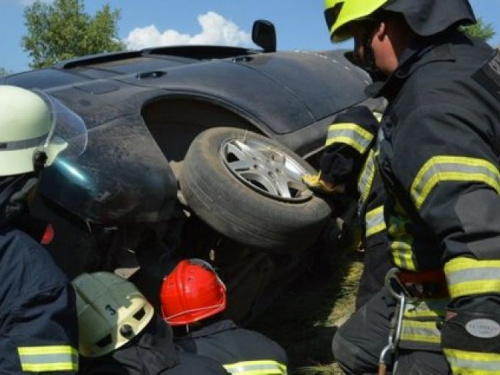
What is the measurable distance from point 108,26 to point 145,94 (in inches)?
1007

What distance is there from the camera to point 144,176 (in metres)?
3.95

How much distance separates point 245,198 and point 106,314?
1346 mm

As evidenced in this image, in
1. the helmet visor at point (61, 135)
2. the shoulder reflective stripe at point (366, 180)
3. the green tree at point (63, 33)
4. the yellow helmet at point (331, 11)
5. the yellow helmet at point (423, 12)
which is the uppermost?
the yellow helmet at point (423, 12)

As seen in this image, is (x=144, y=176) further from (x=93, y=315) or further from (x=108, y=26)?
(x=108, y=26)

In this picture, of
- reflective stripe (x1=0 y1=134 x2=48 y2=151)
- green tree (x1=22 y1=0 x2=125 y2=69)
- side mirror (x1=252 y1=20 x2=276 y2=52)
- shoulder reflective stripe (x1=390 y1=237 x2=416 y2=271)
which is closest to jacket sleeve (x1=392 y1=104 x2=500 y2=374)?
shoulder reflective stripe (x1=390 y1=237 x2=416 y2=271)

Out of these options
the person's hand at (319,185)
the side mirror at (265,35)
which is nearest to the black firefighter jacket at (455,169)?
the person's hand at (319,185)

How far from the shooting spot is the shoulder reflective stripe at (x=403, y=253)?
265 cm

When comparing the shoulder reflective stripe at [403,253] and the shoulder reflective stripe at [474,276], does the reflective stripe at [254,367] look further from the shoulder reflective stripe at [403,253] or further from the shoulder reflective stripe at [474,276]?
the shoulder reflective stripe at [474,276]

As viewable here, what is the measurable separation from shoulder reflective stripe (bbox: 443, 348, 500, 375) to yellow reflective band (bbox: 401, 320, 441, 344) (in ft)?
1.58

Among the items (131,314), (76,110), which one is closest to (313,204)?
(76,110)

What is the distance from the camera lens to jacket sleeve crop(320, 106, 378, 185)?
3.59 meters

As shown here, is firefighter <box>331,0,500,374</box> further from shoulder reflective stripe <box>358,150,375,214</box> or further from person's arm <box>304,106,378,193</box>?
person's arm <box>304,106,378,193</box>

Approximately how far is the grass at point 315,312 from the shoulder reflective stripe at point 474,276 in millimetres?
2461

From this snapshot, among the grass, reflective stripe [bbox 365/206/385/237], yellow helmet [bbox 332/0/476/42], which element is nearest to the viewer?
yellow helmet [bbox 332/0/476/42]
